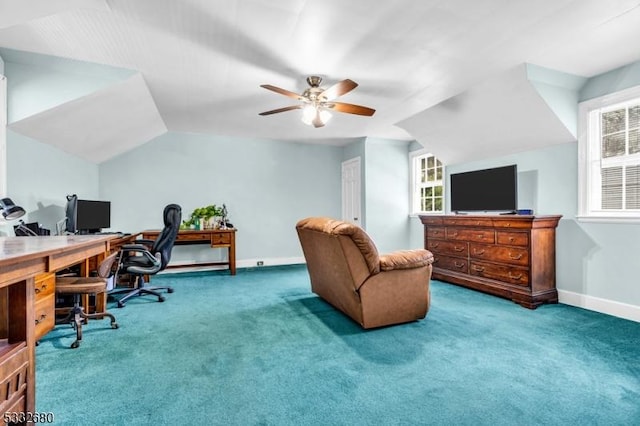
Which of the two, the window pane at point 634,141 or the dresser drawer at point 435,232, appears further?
the dresser drawer at point 435,232

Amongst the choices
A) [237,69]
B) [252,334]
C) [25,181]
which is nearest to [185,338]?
[252,334]

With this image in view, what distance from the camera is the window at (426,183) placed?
18.2 feet

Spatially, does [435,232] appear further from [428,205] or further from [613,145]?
[613,145]

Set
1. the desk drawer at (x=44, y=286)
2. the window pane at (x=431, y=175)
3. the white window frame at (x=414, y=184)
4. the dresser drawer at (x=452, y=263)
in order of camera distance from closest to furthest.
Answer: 1. the desk drawer at (x=44, y=286)
2. the dresser drawer at (x=452, y=263)
3. the window pane at (x=431, y=175)
4. the white window frame at (x=414, y=184)

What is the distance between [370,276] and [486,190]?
2.51 m

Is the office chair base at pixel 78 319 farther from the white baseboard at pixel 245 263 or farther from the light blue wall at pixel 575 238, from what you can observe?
the light blue wall at pixel 575 238

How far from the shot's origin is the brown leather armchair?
262 centimetres

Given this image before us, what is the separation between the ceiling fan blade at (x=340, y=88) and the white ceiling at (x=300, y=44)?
264mm

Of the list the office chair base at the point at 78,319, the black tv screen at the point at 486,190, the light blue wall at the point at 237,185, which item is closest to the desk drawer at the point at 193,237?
the light blue wall at the point at 237,185

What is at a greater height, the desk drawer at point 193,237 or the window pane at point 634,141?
the window pane at point 634,141

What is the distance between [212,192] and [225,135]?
109cm

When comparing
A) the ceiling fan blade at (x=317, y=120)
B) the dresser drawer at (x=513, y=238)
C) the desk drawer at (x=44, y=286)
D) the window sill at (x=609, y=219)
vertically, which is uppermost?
the ceiling fan blade at (x=317, y=120)

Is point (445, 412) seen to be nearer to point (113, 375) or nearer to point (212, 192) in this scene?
point (113, 375)

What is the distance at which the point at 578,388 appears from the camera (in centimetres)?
183
